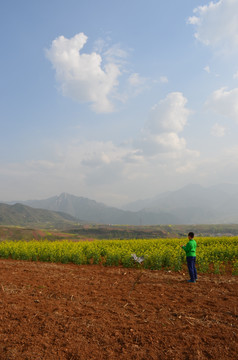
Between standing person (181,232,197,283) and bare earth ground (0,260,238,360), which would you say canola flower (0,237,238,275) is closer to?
standing person (181,232,197,283)

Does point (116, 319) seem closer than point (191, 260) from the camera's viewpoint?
Yes

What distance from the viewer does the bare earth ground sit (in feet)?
12.0

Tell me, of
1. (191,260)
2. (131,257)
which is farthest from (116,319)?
(131,257)

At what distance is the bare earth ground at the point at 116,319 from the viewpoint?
3.65 m

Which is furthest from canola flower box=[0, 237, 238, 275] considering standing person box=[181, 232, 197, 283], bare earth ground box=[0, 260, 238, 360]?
bare earth ground box=[0, 260, 238, 360]

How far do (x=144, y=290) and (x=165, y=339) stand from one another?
126 inches

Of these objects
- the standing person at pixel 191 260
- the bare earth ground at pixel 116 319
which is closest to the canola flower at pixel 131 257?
the standing person at pixel 191 260

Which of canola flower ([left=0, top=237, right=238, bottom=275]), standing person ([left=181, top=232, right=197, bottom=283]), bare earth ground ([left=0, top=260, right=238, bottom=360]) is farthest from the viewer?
canola flower ([left=0, top=237, right=238, bottom=275])

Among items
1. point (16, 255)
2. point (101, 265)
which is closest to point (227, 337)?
point (101, 265)

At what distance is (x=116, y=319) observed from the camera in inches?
191

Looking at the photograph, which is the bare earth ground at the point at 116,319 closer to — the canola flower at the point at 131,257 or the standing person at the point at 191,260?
the standing person at the point at 191,260

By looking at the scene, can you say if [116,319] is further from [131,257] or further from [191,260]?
[131,257]

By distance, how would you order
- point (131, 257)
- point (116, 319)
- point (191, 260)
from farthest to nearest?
1. point (131, 257)
2. point (191, 260)
3. point (116, 319)

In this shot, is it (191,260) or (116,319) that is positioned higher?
(191,260)
